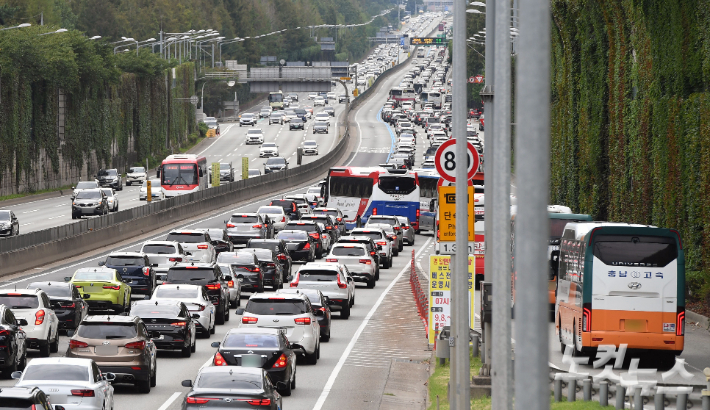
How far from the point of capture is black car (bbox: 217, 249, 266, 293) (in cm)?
3872

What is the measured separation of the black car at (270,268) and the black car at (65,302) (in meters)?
11.3

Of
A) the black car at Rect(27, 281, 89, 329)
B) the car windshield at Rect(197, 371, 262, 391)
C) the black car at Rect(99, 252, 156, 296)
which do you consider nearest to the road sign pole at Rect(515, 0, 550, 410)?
the car windshield at Rect(197, 371, 262, 391)

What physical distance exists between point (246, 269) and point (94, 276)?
739 cm

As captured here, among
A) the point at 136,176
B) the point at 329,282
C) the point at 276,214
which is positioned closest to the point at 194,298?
the point at 329,282

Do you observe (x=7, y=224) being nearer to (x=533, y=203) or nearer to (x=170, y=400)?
(x=170, y=400)

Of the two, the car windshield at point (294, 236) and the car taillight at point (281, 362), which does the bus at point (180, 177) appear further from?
the car taillight at point (281, 362)

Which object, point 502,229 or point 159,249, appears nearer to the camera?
point 502,229

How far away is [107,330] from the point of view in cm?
2197

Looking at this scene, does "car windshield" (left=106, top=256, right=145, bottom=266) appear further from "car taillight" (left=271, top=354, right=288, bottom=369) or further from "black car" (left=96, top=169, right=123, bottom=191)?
"black car" (left=96, top=169, right=123, bottom=191)

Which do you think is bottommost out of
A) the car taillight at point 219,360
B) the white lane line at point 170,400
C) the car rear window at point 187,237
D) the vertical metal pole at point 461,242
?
the white lane line at point 170,400

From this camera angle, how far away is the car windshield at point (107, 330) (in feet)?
71.8

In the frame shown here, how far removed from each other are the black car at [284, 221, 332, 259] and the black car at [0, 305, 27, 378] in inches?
1111

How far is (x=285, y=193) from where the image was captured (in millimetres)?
88688

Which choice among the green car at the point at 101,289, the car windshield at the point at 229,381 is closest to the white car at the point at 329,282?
the green car at the point at 101,289
